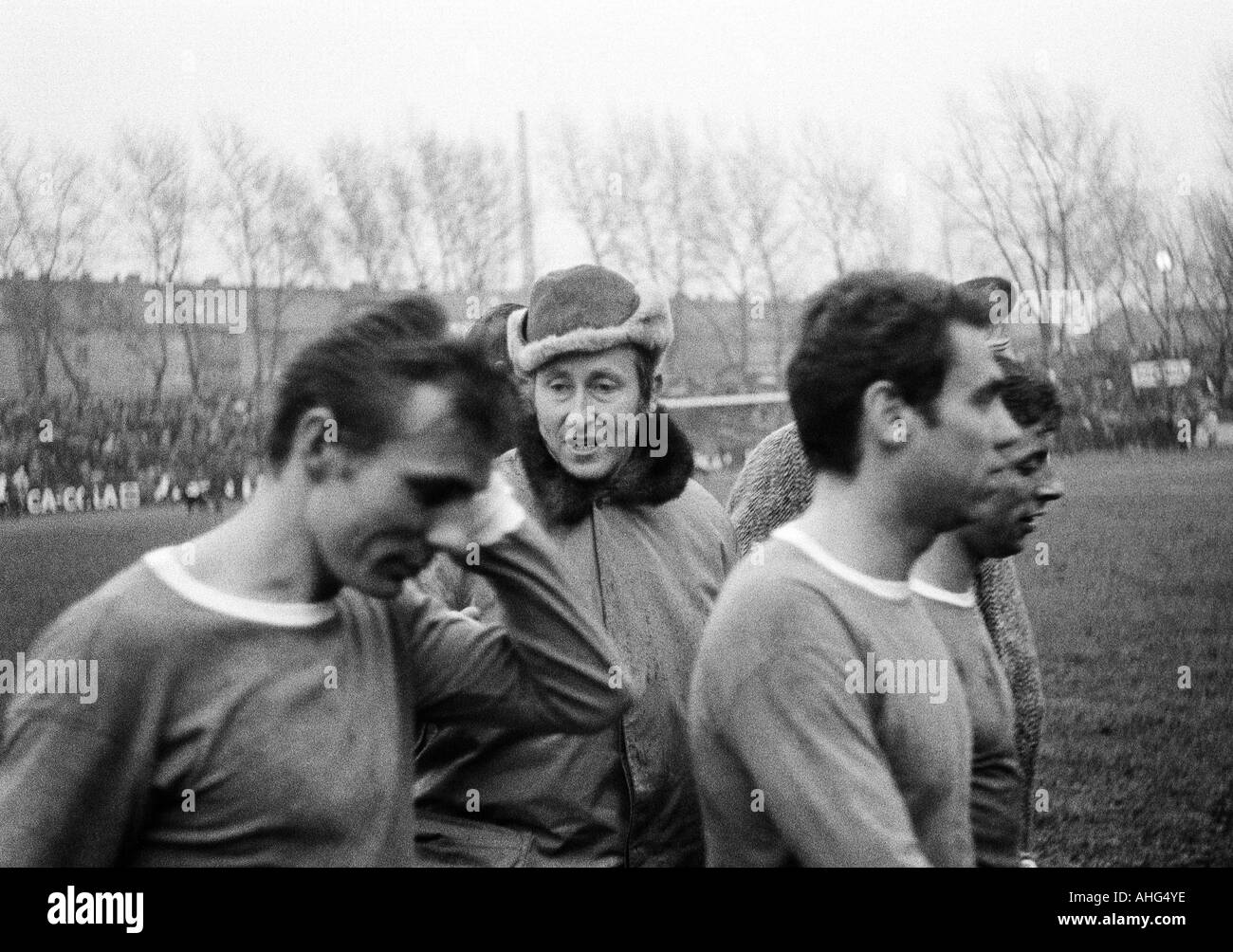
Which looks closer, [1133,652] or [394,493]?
[394,493]

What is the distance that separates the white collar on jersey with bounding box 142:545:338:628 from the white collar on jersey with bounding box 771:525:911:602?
1.79 ft

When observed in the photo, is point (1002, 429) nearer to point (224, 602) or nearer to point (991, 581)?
point (991, 581)

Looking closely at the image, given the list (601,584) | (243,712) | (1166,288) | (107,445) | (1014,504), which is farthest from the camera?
(1166,288)

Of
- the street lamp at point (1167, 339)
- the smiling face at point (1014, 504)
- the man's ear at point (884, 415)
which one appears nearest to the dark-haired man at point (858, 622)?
the man's ear at point (884, 415)

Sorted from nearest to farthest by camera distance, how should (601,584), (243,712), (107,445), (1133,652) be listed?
1. (243,712)
2. (601,584)
3. (107,445)
4. (1133,652)

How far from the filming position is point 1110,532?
10.4 ft

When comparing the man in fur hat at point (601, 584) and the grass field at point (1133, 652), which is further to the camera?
the grass field at point (1133, 652)

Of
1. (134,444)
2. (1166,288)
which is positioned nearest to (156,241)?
(134,444)

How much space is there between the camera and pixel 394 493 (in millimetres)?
1521

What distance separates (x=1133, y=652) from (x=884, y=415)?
1930 millimetres

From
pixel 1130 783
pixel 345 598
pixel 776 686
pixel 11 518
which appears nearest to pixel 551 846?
pixel 345 598

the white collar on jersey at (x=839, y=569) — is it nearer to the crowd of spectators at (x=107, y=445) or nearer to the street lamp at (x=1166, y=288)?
the crowd of spectators at (x=107, y=445)

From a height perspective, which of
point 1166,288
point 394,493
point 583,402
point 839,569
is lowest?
point 839,569

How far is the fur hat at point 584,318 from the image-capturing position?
6.96 ft
